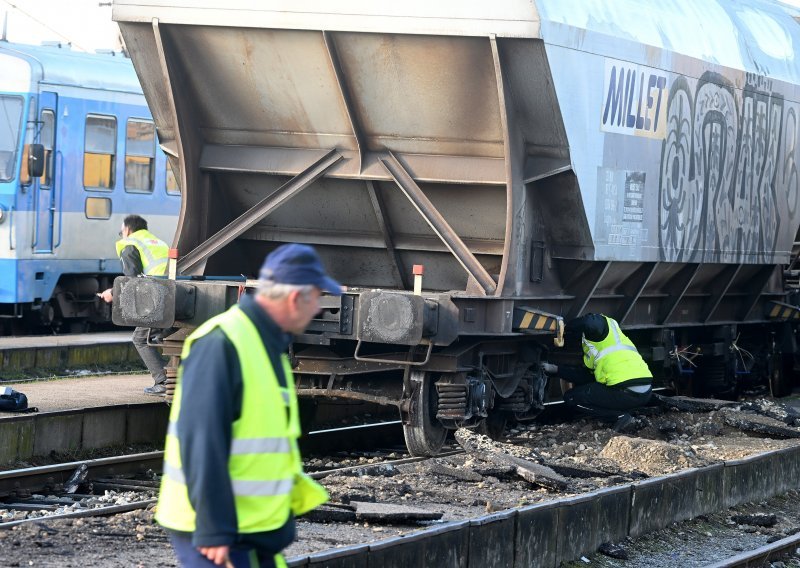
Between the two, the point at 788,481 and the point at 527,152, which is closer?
the point at 527,152

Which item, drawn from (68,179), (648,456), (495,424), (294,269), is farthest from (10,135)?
(294,269)

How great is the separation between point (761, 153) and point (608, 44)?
4.20 metres

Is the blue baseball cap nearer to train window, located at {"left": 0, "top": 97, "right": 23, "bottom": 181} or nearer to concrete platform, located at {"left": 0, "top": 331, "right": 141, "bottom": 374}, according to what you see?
concrete platform, located at {"left": 0, "top": 331, "right": 141, "bottom": 374}

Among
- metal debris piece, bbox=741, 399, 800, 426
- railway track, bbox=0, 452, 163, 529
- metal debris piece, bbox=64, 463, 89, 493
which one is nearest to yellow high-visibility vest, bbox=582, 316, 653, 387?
metal debris piece, bbox=741, 399, 800, 426

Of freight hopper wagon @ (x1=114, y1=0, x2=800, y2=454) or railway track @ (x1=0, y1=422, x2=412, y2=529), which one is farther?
freight hopper wagon @ (x1=114, y1=0, x2=800, y2=454)

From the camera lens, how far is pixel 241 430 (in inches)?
159

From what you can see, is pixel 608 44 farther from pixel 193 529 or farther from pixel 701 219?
pixel 193 529

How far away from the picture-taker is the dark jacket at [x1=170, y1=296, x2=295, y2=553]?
3896 mm

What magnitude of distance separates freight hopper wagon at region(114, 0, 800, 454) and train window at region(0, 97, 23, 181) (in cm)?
609

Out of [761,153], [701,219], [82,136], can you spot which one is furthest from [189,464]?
[82,136]

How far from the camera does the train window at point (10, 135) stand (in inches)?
670

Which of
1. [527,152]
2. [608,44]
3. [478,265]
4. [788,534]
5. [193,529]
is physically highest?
[608,44]

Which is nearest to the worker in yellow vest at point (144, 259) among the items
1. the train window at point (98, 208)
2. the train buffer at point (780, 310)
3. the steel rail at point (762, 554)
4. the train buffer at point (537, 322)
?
the train buffer at point (537, 322)

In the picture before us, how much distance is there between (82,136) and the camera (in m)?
18.0
